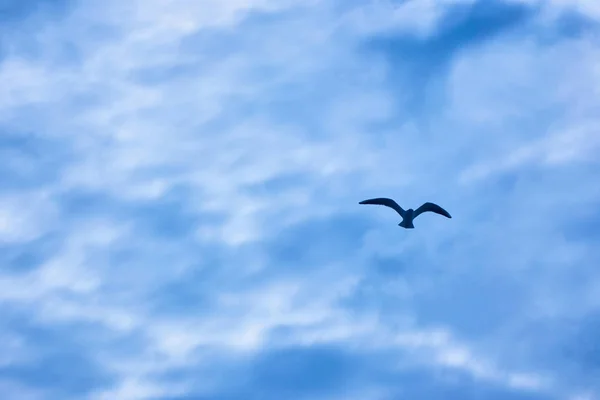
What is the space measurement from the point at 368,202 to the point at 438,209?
4706mm

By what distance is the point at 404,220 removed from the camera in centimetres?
Answer: 4966

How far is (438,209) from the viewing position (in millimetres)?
51469

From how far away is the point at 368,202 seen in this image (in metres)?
50.8

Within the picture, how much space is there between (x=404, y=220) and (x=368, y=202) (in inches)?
106

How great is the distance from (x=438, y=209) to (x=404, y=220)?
3130 mm
